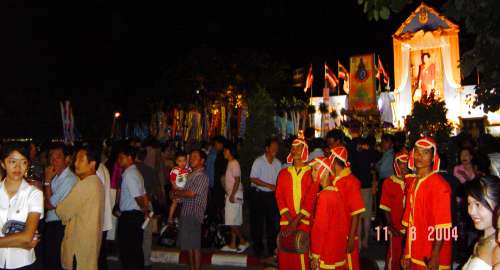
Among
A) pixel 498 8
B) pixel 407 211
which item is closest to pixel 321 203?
pixel 407 211

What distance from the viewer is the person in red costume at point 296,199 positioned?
6.58 meters

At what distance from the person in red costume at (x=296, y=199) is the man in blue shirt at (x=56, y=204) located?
8.15 ft

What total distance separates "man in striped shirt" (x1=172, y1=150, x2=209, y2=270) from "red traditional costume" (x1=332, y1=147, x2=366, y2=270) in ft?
7.61

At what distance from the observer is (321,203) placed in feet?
18.9

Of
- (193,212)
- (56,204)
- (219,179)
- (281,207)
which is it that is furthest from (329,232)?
(219,179)

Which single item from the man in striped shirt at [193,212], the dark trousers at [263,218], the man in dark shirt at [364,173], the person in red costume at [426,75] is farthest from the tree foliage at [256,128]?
the person in red costume at [426,75]

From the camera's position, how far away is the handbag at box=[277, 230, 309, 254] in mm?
6285

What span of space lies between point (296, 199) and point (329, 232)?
1126 millimetres

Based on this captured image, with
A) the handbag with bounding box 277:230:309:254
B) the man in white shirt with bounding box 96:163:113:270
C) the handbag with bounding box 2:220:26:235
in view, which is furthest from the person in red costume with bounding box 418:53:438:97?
the handbag with bounding box 2:220:26:235

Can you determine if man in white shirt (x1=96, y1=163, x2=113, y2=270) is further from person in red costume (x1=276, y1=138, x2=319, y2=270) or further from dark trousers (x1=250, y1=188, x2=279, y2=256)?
dark trousers (x1=250, y1=188, x2=279, y2=256)

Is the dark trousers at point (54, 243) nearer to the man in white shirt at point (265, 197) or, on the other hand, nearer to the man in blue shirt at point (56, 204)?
the man in blue shirt at point (56, 204)

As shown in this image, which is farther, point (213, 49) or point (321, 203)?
point (213, 49)

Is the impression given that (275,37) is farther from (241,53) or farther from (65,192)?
(65,192)

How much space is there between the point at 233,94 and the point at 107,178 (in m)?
26.7
